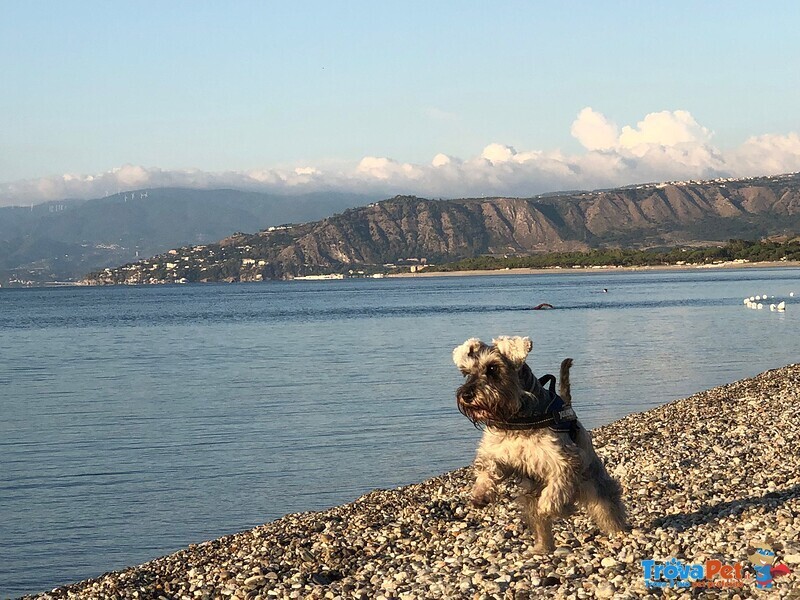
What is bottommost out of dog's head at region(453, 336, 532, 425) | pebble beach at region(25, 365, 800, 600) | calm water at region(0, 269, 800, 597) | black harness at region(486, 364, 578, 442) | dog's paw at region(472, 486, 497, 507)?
calm water at region(0, 269, 800, 597)

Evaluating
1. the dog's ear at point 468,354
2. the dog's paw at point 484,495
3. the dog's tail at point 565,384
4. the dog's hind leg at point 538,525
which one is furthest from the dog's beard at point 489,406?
the dog's tail at point 565,384

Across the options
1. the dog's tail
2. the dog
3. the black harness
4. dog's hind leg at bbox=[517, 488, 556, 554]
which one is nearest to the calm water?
dog's hind leg at bbox=[517, 488, 556, 554]

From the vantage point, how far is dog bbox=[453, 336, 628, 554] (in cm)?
840

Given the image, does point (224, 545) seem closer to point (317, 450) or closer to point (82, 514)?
point (82, 514)

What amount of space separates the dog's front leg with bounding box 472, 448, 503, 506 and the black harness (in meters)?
0.38

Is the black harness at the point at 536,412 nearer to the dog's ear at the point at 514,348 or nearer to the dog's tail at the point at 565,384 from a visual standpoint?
the dog's ear at the point at 514,348

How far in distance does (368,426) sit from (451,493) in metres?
9.72

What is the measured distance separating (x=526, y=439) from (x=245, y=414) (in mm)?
18152

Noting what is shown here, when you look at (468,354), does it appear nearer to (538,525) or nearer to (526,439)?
(526,439)

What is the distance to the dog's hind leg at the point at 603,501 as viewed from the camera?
30.9 ft

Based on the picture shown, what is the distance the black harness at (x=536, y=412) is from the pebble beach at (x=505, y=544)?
118 centimetres

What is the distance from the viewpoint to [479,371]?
27.6 feet

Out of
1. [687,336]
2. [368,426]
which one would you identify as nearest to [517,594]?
[368,426]

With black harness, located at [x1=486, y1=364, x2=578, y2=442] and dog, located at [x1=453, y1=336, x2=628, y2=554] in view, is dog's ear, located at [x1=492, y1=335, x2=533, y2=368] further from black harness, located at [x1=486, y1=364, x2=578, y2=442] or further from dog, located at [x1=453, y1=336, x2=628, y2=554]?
black harness, located at [x1=486, y1=364, x2=578, y2=442]
